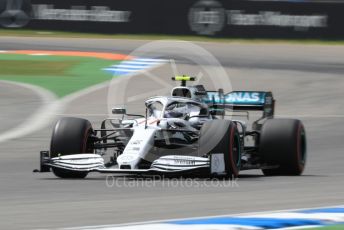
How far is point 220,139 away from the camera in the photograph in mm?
12805

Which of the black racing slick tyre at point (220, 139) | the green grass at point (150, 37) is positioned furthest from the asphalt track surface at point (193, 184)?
the green grass at point (150, 37)

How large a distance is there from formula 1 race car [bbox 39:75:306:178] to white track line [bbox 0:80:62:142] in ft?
17.9

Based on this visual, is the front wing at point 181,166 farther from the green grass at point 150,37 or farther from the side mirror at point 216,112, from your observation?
the green grass at point 150,37

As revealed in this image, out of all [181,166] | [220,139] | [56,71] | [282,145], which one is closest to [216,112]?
[282,145]

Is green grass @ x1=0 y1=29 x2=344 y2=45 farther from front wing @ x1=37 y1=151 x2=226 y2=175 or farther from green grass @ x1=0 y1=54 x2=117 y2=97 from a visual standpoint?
front wing @ x1=37 y1=151 x2=226 y2=175

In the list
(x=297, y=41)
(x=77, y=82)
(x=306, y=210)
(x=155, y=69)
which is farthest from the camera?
(x=297, y=41)

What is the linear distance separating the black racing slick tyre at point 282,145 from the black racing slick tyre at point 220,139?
46.7 inches

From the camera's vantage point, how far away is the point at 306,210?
9938mm

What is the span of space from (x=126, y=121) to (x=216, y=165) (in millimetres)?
1734

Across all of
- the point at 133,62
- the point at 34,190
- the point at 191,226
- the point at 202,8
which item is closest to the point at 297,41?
the point at 202,8

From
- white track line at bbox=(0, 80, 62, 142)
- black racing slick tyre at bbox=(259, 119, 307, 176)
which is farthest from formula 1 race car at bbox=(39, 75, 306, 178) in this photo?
white track line at bbox=(0, 80, 62, 142)

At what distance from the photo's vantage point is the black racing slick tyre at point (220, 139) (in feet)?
→ 42.0

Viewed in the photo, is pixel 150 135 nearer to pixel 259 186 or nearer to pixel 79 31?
pixel 259 186

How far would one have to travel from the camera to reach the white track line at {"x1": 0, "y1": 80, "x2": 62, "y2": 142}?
19703mm
